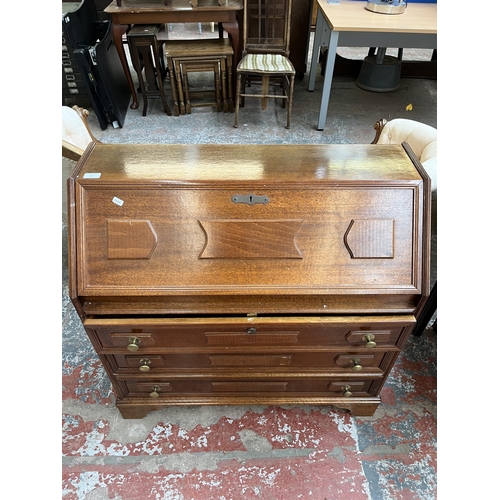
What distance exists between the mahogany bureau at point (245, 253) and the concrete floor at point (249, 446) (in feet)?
2.11

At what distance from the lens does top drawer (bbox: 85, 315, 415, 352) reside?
48.1 inches

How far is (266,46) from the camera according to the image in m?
3.91

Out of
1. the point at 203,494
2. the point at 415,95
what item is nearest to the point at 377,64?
the point at 415,95

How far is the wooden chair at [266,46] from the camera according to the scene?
3.53 metres

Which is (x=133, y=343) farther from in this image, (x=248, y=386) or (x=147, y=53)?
(x=147, y=53)

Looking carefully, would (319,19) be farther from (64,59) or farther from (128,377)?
(128,377)

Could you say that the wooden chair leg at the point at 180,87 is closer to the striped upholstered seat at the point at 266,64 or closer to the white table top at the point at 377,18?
the striped upholstered seat at the point at 266,64

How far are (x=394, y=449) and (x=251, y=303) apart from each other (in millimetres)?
1130

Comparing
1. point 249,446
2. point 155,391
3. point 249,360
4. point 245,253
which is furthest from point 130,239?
point 249,446

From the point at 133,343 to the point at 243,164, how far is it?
2.59ft

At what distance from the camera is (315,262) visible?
1.21m

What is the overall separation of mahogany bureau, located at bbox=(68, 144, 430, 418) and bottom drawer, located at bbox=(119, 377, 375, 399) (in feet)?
1.09

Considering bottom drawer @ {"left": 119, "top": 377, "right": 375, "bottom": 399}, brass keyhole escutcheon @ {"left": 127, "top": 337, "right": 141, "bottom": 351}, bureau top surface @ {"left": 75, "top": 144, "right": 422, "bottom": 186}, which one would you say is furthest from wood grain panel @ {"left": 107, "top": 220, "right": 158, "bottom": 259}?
bottom drawer @ {"left": 119, "top": 377, "right": 375, "bottom": 399}

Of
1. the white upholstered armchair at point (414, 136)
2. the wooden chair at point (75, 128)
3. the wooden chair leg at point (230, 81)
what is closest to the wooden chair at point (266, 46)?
the wooden chair leg at point (230, 81)
